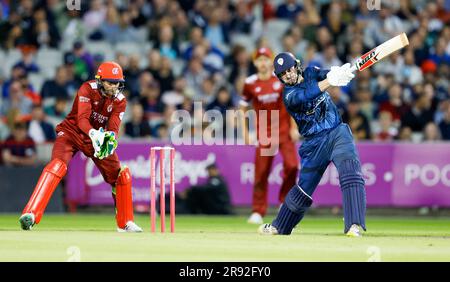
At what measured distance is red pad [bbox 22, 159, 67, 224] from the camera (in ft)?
48.0

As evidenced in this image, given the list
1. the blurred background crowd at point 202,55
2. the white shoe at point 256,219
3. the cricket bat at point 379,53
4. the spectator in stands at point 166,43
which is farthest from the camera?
the spectator in stands at point 166,43

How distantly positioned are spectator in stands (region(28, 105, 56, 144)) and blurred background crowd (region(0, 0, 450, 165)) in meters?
0.02

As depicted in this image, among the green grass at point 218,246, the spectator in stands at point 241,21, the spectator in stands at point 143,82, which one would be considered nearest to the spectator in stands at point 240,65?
the spectator in stands at point 241,21

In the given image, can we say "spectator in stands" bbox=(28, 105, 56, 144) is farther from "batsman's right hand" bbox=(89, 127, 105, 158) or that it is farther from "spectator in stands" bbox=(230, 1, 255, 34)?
"batsman's right hand" bbox=(89, 127, 105, 158)

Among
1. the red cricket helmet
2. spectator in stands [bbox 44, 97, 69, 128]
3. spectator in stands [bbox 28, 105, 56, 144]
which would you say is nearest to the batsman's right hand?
the red cricket helmet

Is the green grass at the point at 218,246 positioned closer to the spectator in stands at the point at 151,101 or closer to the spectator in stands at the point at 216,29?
the spectator in stands at the point at 151,101

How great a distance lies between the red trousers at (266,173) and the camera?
18906 millimetres

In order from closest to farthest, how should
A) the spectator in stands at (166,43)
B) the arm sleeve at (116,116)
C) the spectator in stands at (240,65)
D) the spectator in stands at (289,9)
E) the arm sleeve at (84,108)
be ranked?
1. the arm sleeve at (84,108)
2. the arm sleeve at (116,116)
3. the spectator in stands at (240,65)
4. the spectator in stands at (166,43)
5. the spectator in stands at (289,9)

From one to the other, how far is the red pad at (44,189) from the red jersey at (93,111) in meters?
0.56

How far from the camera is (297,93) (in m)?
14.2

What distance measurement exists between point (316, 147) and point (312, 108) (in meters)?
0.49

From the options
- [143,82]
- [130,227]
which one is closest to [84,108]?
[130,227]

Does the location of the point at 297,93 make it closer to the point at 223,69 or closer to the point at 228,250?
the point at 228,250
